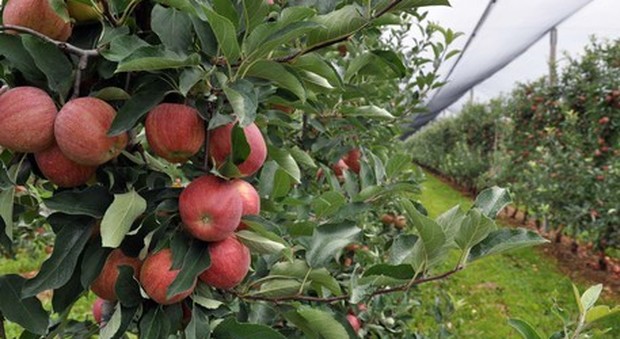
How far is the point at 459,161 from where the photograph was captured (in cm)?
1130

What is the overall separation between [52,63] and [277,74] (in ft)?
0.90

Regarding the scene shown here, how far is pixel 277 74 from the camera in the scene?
64 centimetres

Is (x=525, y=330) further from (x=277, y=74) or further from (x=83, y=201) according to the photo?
(x=83, y=201)

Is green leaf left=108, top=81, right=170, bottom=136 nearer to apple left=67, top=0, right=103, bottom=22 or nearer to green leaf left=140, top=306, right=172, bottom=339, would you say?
apple left=67, top=0, right=103, bottom=22

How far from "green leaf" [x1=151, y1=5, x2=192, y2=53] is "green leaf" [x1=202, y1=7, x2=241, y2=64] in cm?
7

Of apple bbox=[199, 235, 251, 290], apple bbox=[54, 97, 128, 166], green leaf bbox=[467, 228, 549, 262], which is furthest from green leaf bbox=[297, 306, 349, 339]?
apple bbox=[54, 97, 128, 166]

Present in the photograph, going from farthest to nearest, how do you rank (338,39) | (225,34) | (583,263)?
(583,263), (338,39), (225,34)

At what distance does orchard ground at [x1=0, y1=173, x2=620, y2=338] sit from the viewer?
339 centimetres

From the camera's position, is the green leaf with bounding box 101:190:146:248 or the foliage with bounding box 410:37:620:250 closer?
the green leaf with bounding box 101:190:146:248

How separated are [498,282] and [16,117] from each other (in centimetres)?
470

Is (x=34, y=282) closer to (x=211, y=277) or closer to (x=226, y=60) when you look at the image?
(x=211, y=277)

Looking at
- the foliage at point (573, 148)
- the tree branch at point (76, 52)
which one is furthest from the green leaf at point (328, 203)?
the foliage at point (573, 148)

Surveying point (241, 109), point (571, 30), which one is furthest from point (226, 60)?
point (571, 30)

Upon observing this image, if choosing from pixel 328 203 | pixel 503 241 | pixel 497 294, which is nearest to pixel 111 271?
pixel 328 203
